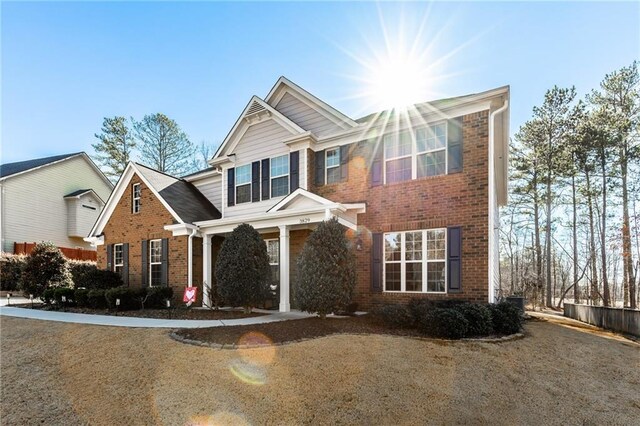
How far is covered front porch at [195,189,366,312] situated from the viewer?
1011 centimetres

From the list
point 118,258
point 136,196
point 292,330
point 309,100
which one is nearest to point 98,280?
point 118,258

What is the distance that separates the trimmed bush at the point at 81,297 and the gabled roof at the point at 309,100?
33.7 ft

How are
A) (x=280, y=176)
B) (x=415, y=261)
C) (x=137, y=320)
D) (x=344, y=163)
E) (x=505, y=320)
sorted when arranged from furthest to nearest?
(x=280, y=176) → (x=344, y=163) → (x=415, y=261) → (x=137, y=320) → (x=505, y=320)

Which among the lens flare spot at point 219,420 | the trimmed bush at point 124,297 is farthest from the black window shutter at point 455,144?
the trimmed bush at point 124,297

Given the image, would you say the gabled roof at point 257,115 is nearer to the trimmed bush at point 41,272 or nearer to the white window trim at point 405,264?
the white window trim at point 405,264

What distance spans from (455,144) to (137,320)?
34.4 feet

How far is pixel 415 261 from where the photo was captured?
9.94 meters

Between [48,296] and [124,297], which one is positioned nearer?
[124,297]

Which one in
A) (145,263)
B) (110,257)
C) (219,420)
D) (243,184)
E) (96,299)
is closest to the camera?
(219,420)

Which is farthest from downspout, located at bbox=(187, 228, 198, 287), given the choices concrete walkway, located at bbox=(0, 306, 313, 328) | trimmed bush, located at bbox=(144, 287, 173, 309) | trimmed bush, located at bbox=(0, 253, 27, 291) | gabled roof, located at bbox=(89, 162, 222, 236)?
trimmed bush, located at bbox=(0, 253, 27, 291)

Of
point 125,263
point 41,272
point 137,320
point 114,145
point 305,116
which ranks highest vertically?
point 114,145

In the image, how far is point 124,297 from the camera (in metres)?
11.6

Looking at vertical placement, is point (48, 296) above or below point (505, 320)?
below

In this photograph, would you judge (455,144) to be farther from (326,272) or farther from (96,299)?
(96,299)
